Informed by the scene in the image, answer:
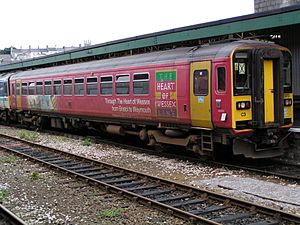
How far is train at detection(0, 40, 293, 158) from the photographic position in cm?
1055

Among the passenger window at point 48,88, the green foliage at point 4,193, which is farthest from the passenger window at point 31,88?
the green foliage at point 4,193

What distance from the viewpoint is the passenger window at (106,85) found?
602 inches

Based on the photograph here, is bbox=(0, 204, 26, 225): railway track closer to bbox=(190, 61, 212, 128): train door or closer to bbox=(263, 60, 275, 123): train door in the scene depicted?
bbox=(190, 61, 212, 128): train door

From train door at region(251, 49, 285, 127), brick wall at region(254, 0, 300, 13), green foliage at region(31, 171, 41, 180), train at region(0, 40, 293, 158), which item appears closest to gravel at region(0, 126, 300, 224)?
train at region(0, 40, 293, 158)

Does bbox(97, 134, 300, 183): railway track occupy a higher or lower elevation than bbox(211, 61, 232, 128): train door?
lower

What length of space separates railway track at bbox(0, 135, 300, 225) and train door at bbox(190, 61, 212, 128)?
2.17 meters

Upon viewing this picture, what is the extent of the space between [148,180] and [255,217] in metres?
3.39

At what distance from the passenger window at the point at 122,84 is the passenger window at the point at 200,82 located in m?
3.44

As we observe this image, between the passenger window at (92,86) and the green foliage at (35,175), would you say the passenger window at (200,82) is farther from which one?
the passenger window at (92,86)

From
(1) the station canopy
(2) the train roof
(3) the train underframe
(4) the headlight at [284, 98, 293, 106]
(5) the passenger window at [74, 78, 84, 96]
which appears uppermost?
(1) the station canopy

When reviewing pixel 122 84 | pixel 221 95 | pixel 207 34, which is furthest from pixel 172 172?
pixel 207 34

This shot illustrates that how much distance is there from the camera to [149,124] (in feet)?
44.1

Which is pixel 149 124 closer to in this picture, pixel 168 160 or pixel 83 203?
pixel 168 160

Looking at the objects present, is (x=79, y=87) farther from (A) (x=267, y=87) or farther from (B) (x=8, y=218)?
(B) (x=8, y=218)
